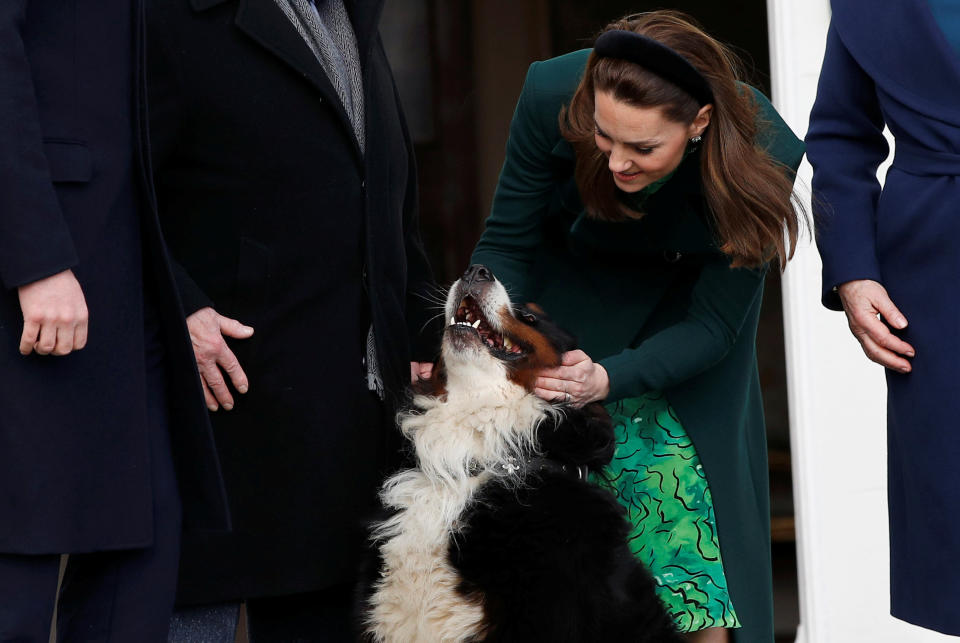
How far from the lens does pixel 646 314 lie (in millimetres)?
2725

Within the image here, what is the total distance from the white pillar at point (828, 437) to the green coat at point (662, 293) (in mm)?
1055

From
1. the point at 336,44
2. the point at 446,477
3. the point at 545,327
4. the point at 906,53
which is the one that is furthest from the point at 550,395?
the point at 906,53

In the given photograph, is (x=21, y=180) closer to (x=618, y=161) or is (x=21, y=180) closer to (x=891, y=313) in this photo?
(x=618, y=161)

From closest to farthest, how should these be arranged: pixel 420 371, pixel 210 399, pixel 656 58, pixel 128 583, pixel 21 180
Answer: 1. pixel 21 180
2. pixel 128 583
3. pixel 210 399
4. pixel 656 58
5. pixel 420 371

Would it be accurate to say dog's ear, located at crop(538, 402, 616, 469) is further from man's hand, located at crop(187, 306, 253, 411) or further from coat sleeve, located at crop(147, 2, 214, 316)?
coat sleeve, located at crop(147, 2, 214, 316)

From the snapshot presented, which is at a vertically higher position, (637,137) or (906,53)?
(906,53)

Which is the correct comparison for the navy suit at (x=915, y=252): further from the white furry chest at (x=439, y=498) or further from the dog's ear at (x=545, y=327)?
the white furry chest at (x=439, y=498)

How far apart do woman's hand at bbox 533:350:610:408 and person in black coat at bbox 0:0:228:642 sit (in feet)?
2.73

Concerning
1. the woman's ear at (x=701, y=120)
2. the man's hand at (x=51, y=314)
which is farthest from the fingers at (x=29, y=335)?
the woman's ear at (x=701, y=120)

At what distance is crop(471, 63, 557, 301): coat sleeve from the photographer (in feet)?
8.79

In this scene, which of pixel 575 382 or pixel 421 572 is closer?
pixel 421 572

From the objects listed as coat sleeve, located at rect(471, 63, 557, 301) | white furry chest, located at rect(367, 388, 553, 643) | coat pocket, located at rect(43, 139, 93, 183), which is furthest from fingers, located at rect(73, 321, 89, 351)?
coat sleeve, located at rect(471, 63, 557, 301)

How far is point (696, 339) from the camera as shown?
2.54 meters

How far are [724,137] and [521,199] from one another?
549 mm
